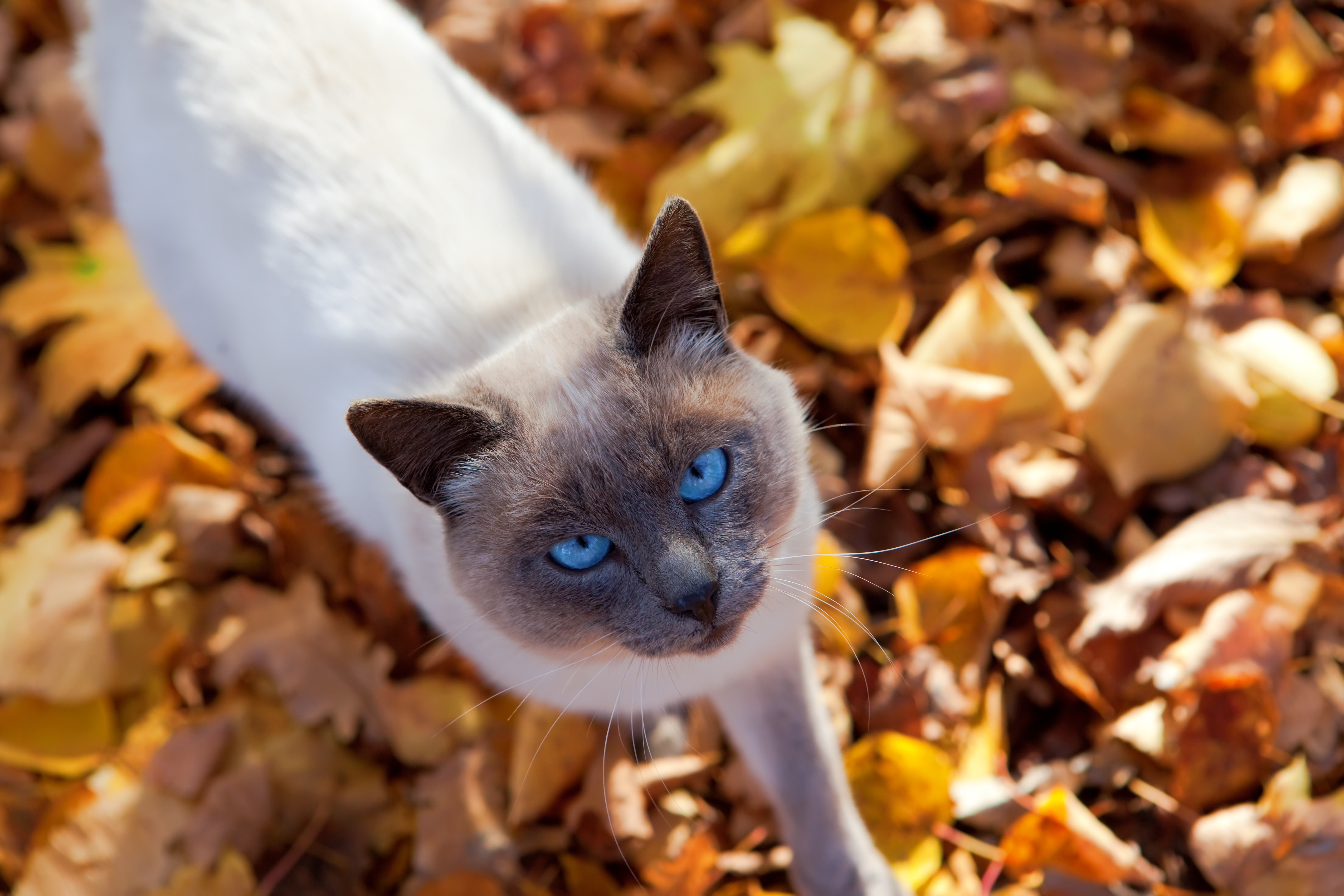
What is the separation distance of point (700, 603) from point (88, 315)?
2.04 meters

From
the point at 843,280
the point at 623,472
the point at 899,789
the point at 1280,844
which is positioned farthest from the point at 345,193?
the point at 1280,844

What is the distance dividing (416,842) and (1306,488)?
1.90 metres

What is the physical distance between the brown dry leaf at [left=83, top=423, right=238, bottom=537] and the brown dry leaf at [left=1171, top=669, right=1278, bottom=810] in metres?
2.15

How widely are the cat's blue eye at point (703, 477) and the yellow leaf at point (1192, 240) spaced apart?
1361 millimetres

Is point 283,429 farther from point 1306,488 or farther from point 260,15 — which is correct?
point 1306,488

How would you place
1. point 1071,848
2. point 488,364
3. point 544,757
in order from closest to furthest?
point 488,364 → point 1071,848 → point 544,757

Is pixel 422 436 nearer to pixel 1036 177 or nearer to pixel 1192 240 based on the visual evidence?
pixel 1036 177

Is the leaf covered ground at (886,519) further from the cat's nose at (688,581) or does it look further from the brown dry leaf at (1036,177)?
the cat's nose at (688,581)

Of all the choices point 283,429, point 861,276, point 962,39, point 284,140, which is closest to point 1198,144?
point 962,39

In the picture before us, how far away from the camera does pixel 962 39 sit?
257 cm

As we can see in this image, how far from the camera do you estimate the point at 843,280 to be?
2.31 m

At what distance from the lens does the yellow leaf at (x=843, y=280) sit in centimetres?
228

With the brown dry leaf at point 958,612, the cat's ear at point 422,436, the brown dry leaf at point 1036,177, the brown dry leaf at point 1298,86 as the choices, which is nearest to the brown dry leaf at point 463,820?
the cat's ear at point 422,436

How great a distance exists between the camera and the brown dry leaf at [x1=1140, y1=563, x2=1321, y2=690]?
5.83ft
